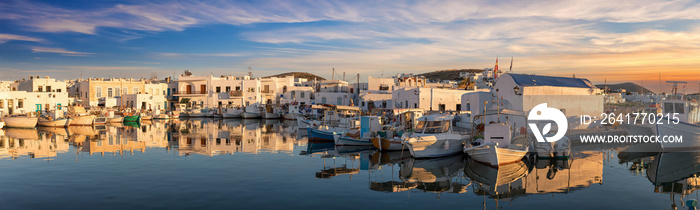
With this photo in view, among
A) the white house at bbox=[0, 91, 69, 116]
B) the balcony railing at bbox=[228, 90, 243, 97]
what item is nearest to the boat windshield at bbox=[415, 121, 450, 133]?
the white house at bbox=[0, 91, 69, 116]

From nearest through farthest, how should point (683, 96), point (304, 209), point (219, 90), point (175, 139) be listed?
point (304, 209), point (683, 96), point (175, 139), point (219, 90)

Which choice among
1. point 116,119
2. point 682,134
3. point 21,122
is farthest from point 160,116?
point 682,134

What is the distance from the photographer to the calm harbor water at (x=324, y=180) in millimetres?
15070

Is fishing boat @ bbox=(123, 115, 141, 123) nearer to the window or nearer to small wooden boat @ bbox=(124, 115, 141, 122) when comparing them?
small wooden boat @ bbox=(124, 115, 141, 122)

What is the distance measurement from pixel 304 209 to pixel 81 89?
253 ft

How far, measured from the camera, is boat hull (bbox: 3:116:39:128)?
4672 cm

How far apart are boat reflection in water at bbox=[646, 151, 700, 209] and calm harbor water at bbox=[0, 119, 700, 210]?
0.05 metres

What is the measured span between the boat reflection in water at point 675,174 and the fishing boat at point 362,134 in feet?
50.3

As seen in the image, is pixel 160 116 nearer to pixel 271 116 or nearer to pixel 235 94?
pixel 235 94

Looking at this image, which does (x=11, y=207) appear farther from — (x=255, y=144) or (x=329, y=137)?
(x=329, y=137)

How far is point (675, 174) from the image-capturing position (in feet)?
66.9

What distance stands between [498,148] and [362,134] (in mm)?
11367

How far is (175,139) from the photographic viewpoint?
118 ft

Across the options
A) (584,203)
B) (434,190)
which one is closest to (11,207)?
(434,190)
